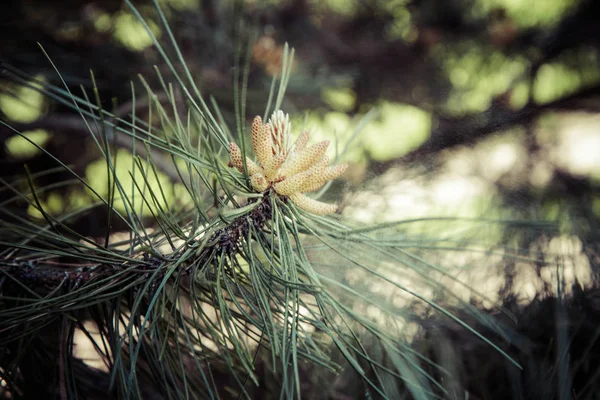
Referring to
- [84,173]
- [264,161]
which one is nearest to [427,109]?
[84,173]

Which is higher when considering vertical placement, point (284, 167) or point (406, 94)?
point (406, 94)

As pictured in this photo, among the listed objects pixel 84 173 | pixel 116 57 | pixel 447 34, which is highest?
pixel 447 34

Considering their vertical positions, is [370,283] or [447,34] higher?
[447,34]

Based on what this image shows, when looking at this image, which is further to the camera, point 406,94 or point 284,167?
point 406,94

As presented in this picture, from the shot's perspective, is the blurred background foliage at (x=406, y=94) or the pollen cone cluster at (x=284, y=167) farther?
the blurred background foliage at (x=406, y=94)

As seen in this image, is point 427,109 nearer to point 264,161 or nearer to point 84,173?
point 84,173
